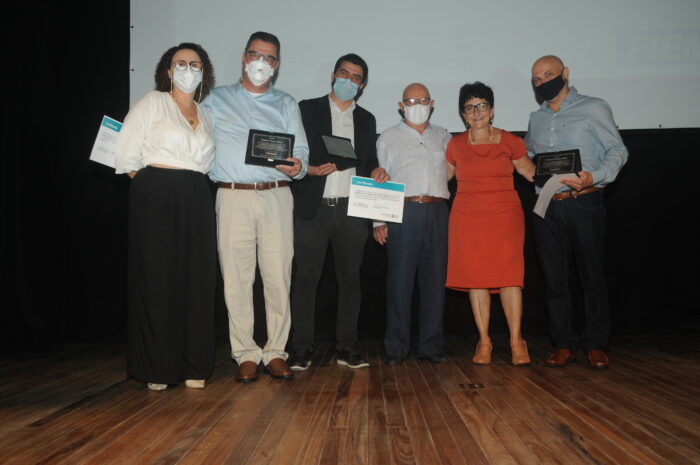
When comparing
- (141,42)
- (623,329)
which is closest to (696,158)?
(623,329)

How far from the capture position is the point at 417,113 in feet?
10.7

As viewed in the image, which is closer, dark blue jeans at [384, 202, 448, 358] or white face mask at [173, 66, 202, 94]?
white face mask at [173, 66, 202, 94]

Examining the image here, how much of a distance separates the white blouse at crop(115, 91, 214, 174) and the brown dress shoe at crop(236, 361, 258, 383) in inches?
40.3

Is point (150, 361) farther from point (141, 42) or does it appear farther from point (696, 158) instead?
point (696, 158)

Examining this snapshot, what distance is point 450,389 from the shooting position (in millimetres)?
2623

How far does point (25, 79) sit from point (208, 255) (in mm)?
2197

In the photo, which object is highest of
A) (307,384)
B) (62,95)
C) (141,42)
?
(141,42)

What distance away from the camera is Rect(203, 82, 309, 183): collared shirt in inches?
113

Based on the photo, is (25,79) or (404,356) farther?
(25,79)

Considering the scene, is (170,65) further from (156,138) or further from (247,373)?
(247,373)

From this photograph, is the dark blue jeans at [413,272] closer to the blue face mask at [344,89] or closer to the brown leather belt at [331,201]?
the brown leather belt at [331,201]

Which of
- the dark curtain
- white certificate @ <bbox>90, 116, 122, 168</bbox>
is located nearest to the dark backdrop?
the dark curtain

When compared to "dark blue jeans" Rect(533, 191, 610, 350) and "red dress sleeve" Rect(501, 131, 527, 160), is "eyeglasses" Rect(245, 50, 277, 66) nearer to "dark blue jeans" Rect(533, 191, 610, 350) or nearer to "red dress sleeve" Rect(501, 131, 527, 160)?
"red dress sleeve" Rect(501, 131, 527, 160)

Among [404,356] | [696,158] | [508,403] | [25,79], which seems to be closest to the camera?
[508,403]
